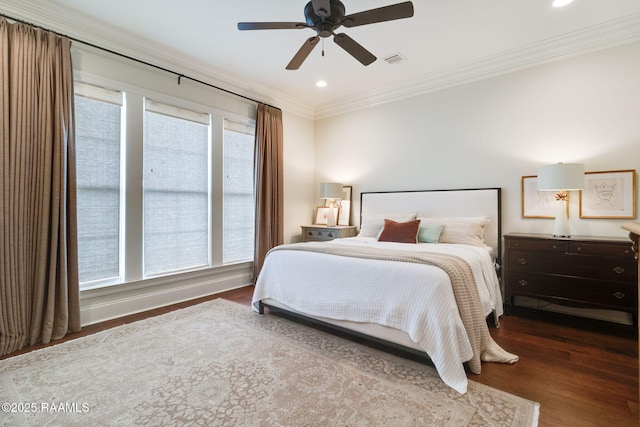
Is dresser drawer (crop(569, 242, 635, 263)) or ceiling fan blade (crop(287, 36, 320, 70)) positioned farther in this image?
dresser drawer (crop(569, 242, 635, 263))

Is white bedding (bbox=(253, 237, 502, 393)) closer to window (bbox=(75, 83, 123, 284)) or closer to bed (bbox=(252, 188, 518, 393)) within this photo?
bed (bbox=(252, 188, 518, 393))

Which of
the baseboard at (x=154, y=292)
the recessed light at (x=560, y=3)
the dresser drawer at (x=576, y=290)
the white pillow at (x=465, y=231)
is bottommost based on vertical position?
the baseboard at (x=154, y=292)

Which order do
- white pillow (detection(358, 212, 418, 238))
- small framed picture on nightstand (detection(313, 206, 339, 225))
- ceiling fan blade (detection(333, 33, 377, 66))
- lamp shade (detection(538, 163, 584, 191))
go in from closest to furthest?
ceiling fan blade (detection(333, 33, 377, 66)) → lamp shade (detection(538, 163, 584, 191)) → white pillow (detection(358, 212, 418, 238)) → small framed picture on nightstand (detection(313, 206, 339, 225))

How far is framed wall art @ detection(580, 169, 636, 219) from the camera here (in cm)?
290

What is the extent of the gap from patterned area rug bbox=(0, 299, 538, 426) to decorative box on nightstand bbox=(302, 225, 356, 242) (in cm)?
205

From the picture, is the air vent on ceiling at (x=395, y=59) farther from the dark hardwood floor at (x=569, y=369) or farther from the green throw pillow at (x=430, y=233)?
the dark hardwood floor at (x=569, y=369)

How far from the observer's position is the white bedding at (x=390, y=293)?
192cm

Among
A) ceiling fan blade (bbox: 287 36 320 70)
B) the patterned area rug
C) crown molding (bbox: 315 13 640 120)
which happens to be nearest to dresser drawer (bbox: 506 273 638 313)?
the patterned area rug

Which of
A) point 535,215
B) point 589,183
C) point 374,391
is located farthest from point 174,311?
point 589,183

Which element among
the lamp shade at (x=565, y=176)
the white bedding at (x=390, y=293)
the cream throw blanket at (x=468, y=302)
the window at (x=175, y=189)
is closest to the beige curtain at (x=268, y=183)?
the window at (x=175, y=189)

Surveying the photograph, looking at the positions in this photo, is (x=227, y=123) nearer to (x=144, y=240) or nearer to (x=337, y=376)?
(x=144, y=240)

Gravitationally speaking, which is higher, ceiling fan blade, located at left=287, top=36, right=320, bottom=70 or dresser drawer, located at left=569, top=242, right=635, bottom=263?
ceiling fan blade, located at left=287, top=36, right=320, bottom=70

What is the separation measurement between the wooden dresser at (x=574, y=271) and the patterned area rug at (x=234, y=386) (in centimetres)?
160

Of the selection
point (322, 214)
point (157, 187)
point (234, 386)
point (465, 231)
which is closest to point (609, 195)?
point (465, 231)
